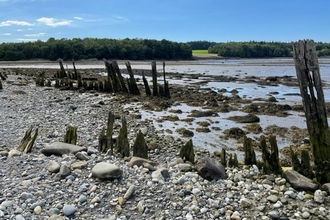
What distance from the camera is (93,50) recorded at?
9844 centimetres

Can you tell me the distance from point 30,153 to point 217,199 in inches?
177

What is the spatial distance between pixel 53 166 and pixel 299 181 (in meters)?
4.47

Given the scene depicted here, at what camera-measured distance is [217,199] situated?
5398mm

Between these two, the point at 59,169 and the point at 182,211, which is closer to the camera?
the point at 182,211

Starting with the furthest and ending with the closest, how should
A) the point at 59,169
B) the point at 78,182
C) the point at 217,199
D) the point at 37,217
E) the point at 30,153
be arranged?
1. the point at 30,153
2. the point at 59,169
3. the point at 78,182
4. the point at 217,199
5. the point at 37,217

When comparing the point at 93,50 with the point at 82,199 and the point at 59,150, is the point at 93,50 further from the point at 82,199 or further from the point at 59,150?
the point at 82,199

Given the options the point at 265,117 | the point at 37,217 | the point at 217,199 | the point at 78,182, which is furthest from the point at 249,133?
the point at 37,217

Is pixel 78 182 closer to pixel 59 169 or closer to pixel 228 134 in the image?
→ pixel 59 169

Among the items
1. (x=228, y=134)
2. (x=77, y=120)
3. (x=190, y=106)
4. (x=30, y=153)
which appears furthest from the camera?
(x=190, y=106)

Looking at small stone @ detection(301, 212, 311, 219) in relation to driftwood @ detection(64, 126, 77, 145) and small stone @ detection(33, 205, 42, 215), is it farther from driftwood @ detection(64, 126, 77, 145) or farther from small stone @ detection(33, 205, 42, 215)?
driftwood @ detection(64, 126, 77, 145)

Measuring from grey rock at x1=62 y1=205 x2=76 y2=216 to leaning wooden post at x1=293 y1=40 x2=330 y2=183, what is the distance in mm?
4325

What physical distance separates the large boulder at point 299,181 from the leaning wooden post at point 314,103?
428 millimetres

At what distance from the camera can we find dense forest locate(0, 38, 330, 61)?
92.1 metres

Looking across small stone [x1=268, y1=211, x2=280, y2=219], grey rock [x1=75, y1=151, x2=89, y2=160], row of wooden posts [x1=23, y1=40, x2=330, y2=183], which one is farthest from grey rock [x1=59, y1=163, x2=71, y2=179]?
row of wooden posts [x1=23, y1=40, x2=330, y2=183]
